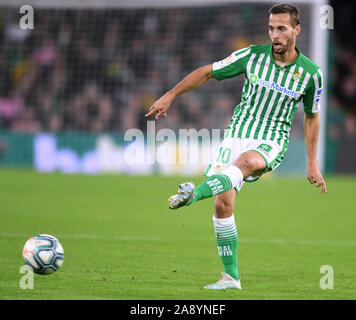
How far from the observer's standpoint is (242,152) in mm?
6348

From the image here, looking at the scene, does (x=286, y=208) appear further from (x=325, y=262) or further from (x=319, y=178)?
(x=319, y=178)

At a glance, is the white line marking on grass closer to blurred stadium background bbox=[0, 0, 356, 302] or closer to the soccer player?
blurred stadium background bbox=[0, 0, 356, 302]

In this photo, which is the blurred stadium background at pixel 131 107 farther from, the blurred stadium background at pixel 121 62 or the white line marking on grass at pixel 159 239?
the white line marking on grass at pixel 159 239

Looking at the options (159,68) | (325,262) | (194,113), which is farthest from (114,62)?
(325,262)

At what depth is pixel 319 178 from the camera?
6539 millimetres

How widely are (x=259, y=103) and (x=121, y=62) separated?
1598 cm

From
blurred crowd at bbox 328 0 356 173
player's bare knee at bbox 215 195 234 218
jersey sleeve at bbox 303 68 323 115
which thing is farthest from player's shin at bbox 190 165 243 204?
blurred crowd at bbox 328 0 356 173

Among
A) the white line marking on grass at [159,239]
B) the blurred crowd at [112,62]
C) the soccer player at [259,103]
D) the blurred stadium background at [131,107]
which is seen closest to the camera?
the soccer player at [259,103]

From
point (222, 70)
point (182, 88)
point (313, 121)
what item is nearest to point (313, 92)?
point (313, 121)

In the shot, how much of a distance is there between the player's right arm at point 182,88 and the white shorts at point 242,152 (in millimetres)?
514

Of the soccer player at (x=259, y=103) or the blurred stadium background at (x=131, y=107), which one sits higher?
the blurred stadium background at (x=131, y=107)

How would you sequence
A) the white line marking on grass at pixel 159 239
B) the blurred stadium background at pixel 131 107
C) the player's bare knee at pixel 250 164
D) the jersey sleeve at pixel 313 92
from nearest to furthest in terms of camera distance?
the player's bare knee at pixel 250 164, the jersey sleeve at pixel 313 92, the white line marking on grass at pixel 159 239, the blurred stadium background at pixel 131 107

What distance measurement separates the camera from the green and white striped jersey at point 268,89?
252 inches

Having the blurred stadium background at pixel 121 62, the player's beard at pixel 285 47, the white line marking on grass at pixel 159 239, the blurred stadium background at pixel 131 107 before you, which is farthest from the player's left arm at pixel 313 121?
the blurred stadium background at pixel 121 62
